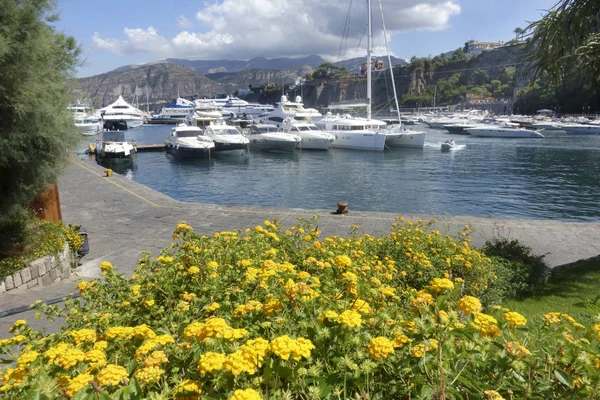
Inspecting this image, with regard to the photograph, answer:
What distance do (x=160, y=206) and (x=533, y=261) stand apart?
307 inches

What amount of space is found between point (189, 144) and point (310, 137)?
994cm

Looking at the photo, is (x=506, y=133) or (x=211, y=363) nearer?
(x=211, y=363)

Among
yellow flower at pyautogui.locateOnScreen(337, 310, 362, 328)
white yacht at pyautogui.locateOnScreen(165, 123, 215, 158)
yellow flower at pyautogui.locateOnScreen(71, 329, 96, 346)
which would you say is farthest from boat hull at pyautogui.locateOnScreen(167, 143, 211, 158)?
yellow flower at pyautogui.locateOnScreen(337, 310, 362, 328)

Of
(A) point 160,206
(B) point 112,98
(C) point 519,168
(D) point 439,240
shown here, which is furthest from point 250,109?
(B) point 112,98

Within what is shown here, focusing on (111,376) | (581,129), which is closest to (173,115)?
(581,129)

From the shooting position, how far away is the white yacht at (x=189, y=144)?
2681cm

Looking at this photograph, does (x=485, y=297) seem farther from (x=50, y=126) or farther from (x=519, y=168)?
(x=519, y=168)

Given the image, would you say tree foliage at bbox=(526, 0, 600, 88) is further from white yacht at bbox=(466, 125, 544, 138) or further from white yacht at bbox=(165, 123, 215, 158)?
white yacht at bbox=(466, 125, 544, 138)

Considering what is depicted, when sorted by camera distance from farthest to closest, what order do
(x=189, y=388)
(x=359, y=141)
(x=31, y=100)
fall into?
(x=359, y=141) → (x=31, y=100) → (x=189, y=388)

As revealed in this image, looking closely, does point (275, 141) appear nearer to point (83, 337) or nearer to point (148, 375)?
point (83, 337)

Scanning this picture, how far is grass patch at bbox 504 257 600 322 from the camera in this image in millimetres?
4414

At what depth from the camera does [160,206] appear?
9805 mm

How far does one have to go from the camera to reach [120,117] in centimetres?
6769

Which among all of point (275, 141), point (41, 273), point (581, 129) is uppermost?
point (581, 129)
